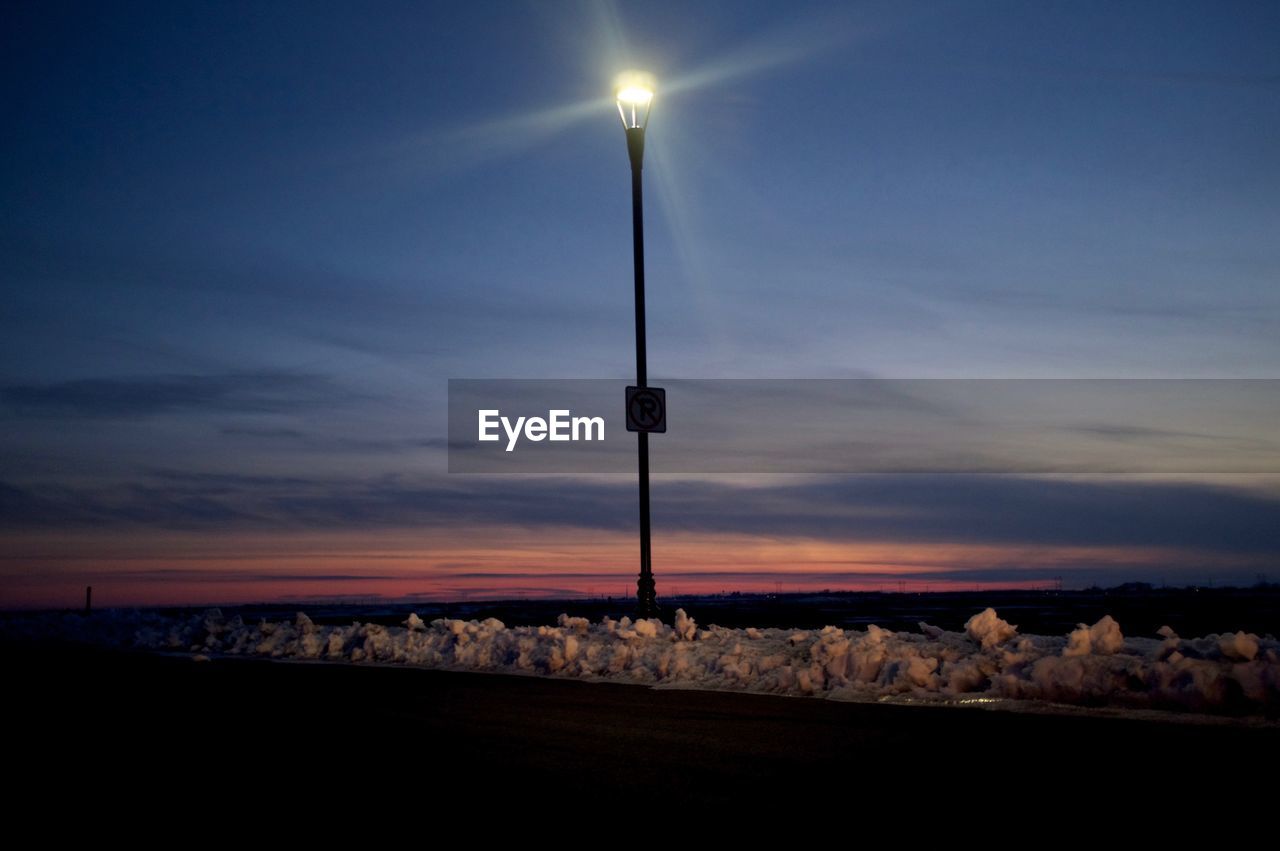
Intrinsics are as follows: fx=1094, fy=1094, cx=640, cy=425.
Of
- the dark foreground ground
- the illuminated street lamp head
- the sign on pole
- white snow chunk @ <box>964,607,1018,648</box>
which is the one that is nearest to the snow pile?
white snow chunk @ <box>964,607,1018,648</box>

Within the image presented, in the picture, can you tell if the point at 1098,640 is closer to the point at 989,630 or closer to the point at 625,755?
the point at 989,630

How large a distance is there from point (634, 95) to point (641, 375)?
14.8ft

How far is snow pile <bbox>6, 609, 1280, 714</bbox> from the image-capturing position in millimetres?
9383

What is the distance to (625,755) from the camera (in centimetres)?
793

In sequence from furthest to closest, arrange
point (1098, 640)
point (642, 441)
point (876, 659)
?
point (642, 441) → point (876, 659) → point (1098, 640)

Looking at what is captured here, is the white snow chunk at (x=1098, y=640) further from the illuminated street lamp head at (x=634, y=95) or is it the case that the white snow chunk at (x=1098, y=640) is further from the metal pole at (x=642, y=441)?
the illuminated street lamp head at (x=634, y=95)

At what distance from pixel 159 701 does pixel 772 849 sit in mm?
10104

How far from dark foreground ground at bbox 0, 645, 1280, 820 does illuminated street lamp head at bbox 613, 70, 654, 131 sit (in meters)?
9.60

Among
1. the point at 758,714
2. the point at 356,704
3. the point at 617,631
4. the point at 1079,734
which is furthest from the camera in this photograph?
the point at 617,631

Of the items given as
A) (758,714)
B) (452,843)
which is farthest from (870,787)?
(758,714)

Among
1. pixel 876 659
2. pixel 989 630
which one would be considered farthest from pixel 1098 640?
pixel 876 659

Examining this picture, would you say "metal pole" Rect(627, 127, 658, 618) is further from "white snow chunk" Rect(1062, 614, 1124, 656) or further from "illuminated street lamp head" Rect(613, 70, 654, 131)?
"white snow chunk" Rect(1062, 614, 1124, 656)

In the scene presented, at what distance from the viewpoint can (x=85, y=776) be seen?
777 centimetres

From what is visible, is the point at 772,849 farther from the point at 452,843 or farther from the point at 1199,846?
the point at 1199,846
